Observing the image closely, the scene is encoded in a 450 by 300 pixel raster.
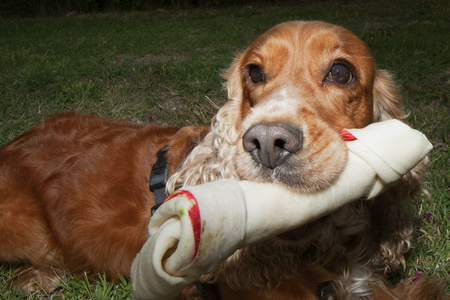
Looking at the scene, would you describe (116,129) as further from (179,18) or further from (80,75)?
(179,18)

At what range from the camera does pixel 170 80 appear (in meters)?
4.46

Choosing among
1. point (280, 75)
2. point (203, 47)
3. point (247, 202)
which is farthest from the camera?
point (203, 47)

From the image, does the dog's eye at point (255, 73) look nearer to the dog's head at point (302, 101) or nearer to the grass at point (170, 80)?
the dog's head at point (302, 101)

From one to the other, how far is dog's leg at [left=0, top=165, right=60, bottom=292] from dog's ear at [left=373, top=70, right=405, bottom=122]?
193 cm

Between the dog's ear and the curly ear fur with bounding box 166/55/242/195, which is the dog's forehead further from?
the curly ear fur with bounding box 166/55/242/195

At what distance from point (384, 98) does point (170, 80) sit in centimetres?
275

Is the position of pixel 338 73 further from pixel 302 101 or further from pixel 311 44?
pixel 302 101

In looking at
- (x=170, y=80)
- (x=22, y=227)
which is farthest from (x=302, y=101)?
(x=170, y=80)

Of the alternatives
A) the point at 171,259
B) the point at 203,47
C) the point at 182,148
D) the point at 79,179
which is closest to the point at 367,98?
the point at 182,148

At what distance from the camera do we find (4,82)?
4715mm

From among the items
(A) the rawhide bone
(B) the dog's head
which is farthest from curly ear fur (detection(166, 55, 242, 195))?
(A) the rawhide bone

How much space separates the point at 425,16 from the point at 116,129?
7.32 meters

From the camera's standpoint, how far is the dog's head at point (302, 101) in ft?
4.37

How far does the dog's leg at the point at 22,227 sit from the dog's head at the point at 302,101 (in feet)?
3.88
